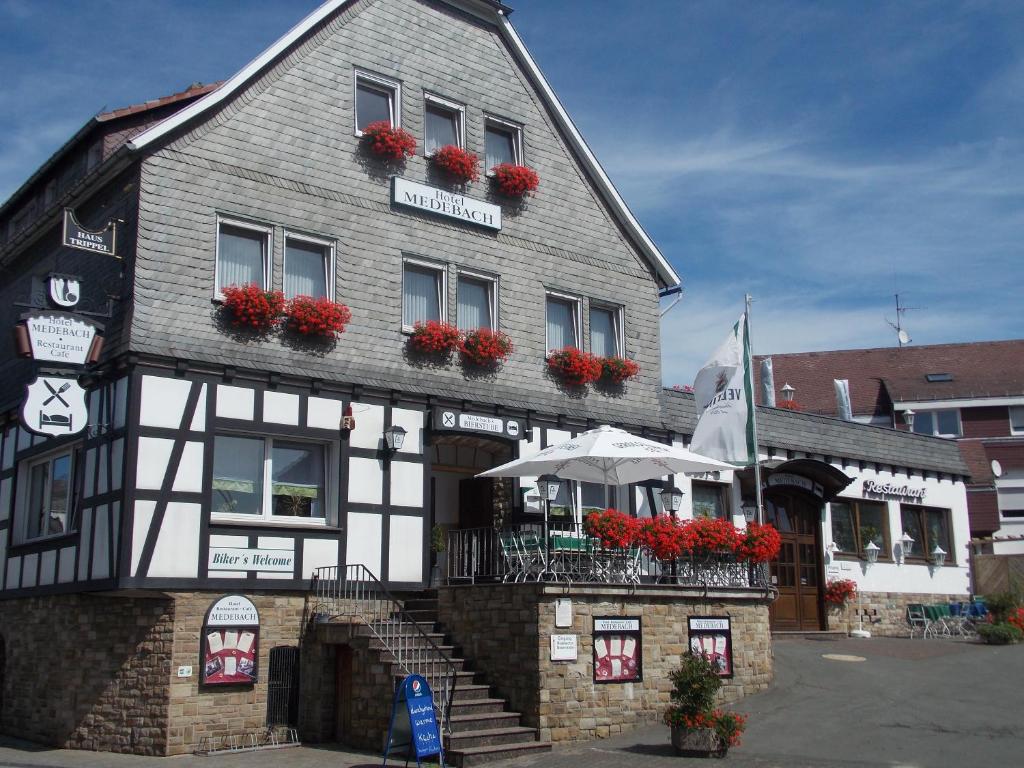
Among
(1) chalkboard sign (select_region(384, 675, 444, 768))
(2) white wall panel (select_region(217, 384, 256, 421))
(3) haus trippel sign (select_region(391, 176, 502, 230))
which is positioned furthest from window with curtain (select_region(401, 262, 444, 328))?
(1) chalkboard sign (select_region(384, 675, 444, 768))

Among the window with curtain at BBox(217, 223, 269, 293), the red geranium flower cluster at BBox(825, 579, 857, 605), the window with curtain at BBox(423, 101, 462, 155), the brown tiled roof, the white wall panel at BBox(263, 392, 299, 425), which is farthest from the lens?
the brown tiled roof

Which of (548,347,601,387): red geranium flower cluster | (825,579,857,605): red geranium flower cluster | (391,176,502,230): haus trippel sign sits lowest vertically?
(825,579,857,605): red geranium flower cluster

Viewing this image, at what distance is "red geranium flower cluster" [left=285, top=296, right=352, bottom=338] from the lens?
16453 mm

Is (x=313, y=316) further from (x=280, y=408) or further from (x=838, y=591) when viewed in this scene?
(x=838, y=591)

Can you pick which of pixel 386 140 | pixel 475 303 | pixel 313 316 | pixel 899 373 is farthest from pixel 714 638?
pixel 899 373

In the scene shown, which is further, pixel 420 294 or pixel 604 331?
pixel 604 331

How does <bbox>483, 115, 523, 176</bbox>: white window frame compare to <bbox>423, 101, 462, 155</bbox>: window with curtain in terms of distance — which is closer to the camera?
<bbox>423, 101, 462, 155</bbox>: window with curtain

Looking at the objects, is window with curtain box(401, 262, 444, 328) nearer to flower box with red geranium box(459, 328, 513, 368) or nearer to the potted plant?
flower box with red geranium box(459, 328, 513, 368)

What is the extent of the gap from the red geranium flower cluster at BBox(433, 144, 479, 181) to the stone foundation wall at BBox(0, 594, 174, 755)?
8293mm

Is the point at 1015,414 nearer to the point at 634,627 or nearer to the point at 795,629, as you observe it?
the point at 795,629

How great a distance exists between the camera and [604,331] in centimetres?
2103

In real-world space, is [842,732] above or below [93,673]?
below

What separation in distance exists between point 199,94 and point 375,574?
8034 millimetres

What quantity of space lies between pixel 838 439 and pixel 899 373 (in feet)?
91.9
